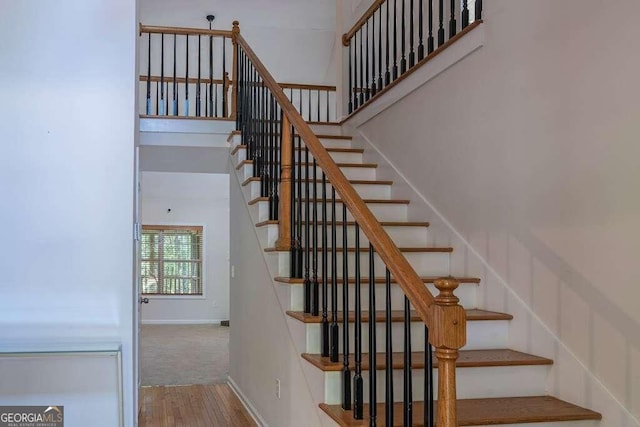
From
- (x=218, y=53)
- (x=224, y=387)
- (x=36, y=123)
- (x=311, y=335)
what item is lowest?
(x=224, y=387)

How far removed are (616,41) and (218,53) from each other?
25.7ft

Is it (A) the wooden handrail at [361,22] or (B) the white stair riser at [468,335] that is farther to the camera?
(A) the wooden handrail at [361,22]

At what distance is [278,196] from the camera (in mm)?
3701

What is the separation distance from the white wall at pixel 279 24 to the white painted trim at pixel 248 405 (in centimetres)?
569

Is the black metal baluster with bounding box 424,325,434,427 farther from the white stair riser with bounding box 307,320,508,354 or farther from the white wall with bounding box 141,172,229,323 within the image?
the white wall with bounding box 141,172,229,323

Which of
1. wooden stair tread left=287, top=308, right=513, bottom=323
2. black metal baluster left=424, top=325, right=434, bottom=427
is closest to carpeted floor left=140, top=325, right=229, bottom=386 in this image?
wooden stair tread left=287, top=308, right=513, bottom=323

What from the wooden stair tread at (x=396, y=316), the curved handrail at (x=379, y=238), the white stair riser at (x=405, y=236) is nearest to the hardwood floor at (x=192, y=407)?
the white stair riser at (x=405, y=236)

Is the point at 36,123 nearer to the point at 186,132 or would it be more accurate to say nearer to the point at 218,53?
the point at 186,132

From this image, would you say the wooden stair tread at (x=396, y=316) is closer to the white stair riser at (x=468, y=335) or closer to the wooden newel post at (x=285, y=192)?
the white stair riser at (x=468, y=335)

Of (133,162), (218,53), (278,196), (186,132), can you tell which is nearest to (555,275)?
(278,196)

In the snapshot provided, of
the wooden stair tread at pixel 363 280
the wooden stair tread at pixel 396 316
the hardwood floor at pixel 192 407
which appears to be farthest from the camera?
the hardwood floor at pixel 192 407

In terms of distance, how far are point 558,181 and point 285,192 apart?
1401 millimetres

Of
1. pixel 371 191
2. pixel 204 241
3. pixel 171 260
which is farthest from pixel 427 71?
pixel 171 260

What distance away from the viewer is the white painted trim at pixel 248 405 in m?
4.11
